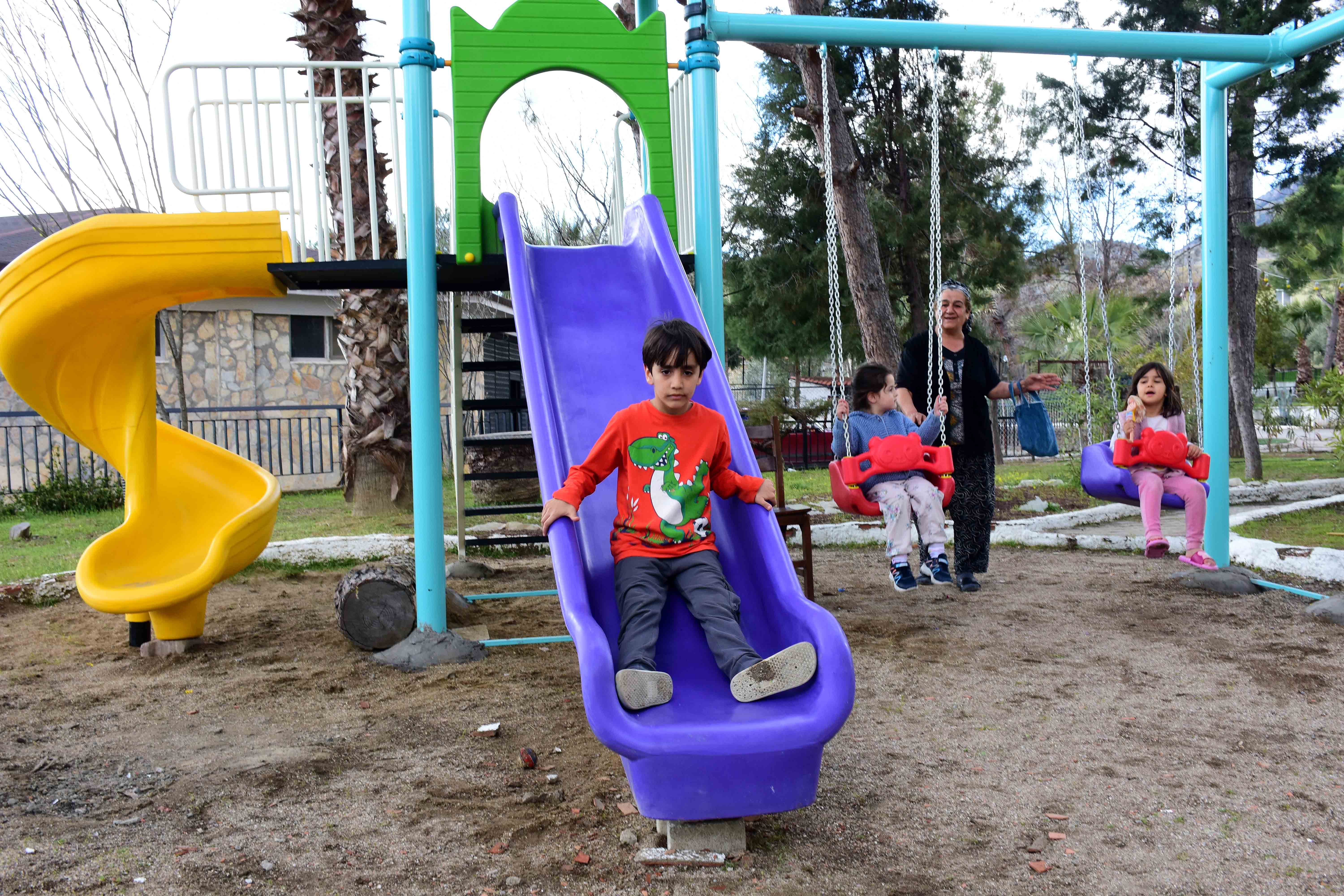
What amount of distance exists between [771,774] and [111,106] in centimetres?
938

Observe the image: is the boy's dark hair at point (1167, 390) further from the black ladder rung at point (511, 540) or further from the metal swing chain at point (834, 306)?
the black ladder rung at point (511, 540)

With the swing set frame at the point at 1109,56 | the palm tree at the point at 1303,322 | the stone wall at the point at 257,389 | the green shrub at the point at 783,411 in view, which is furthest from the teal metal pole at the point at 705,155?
the palm tree at the point at 1303,322

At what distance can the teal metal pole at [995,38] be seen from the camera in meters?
5.11

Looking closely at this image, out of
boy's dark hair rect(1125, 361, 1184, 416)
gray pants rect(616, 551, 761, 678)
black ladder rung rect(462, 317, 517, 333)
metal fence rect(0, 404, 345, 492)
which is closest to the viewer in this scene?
gray pants rect(616, 551, 761, 678)

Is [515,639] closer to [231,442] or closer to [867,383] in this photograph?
[867,383]

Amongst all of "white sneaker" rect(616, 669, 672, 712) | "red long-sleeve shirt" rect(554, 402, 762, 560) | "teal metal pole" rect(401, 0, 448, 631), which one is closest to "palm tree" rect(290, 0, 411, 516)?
"teal metal pole" rect(401, 0, 448, 631)

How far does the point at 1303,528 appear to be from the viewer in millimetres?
8422

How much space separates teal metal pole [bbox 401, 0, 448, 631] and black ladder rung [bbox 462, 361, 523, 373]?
0.41 meters

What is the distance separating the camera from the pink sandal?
5.85 m

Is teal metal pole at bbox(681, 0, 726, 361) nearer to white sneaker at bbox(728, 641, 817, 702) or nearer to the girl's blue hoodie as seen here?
the girl's blue hoodie

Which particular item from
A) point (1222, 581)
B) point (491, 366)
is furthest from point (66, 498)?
point (1222, 581)

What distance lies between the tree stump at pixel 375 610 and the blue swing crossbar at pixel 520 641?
0.40 m

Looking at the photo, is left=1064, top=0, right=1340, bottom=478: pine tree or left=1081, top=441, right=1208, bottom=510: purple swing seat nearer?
left=1081, top=441, right=1208, bottom=510: purple swing seat

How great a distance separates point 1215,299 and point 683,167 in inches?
138
